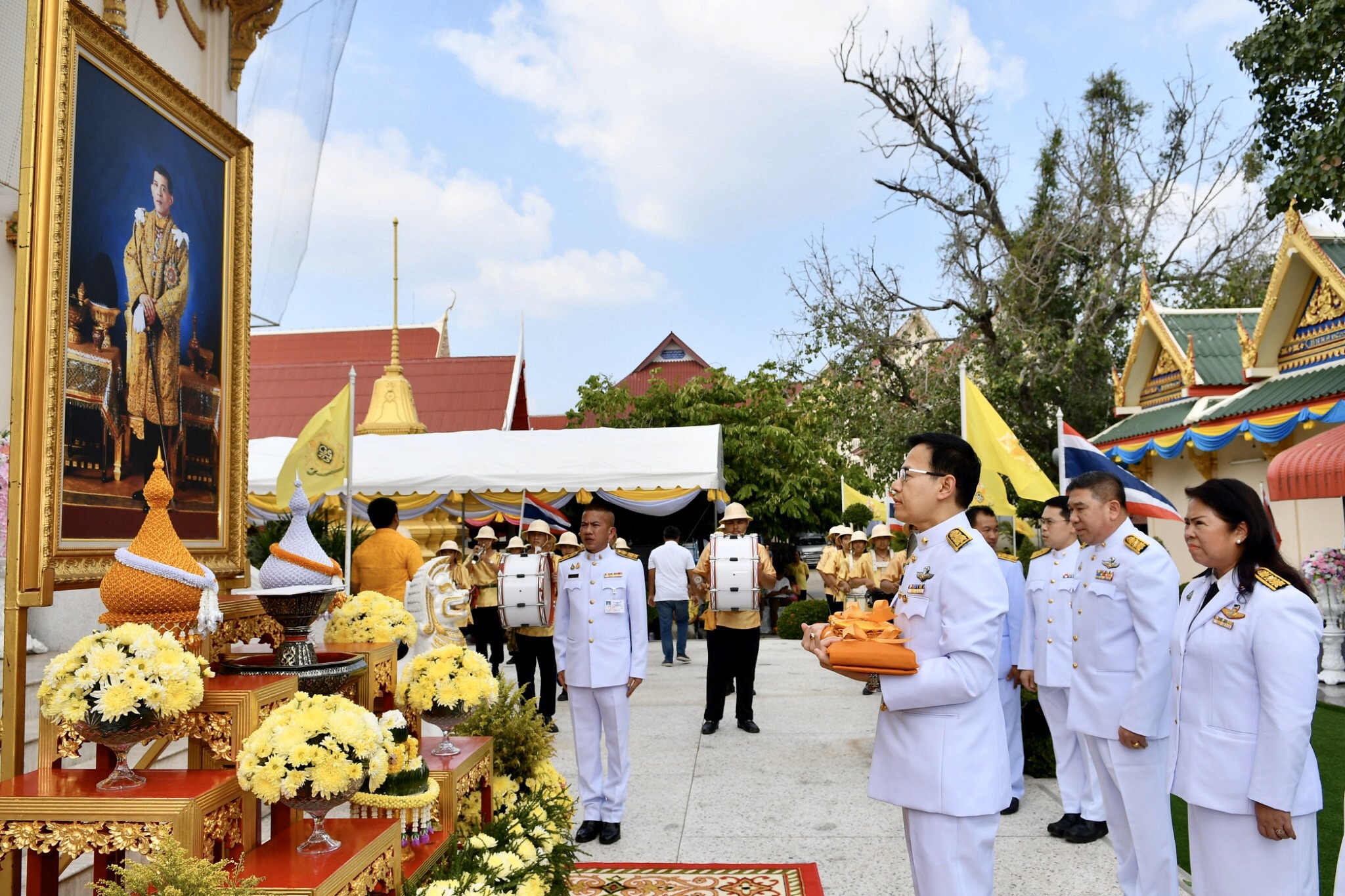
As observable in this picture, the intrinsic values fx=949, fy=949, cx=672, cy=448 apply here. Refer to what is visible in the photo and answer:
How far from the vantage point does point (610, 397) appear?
2252 centimetres

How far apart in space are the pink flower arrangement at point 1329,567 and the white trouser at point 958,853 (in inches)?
343

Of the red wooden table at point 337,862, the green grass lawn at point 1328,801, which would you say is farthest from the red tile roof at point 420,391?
the red wooden table at point 337,862

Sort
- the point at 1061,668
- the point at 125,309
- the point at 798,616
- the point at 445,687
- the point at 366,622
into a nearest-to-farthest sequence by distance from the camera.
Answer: the point at 125,309 → the point at 445,687 → the point at 366,622 → the point at 1061,668 → the point at 798,616

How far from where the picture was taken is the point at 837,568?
12523 millimetres

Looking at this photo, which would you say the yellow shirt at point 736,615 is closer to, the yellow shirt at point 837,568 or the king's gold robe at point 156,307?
the yellow shirt at point 837,568

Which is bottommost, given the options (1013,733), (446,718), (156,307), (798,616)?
(798,616)

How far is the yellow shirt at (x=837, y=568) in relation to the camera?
1226 centimetres

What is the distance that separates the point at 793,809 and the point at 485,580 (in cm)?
556

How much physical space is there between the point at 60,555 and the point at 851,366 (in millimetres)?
15947

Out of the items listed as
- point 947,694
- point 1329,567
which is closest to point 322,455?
point 947,694

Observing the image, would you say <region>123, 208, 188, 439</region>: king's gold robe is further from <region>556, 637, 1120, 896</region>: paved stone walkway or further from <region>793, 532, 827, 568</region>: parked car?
<region>793, 532, 827, 568</region>: parked car

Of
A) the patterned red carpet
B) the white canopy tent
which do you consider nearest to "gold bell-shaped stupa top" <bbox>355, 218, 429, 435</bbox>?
the white canopy tent

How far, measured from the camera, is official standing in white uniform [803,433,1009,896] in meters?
2.88

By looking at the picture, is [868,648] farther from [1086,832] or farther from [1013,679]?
[1013,679]
